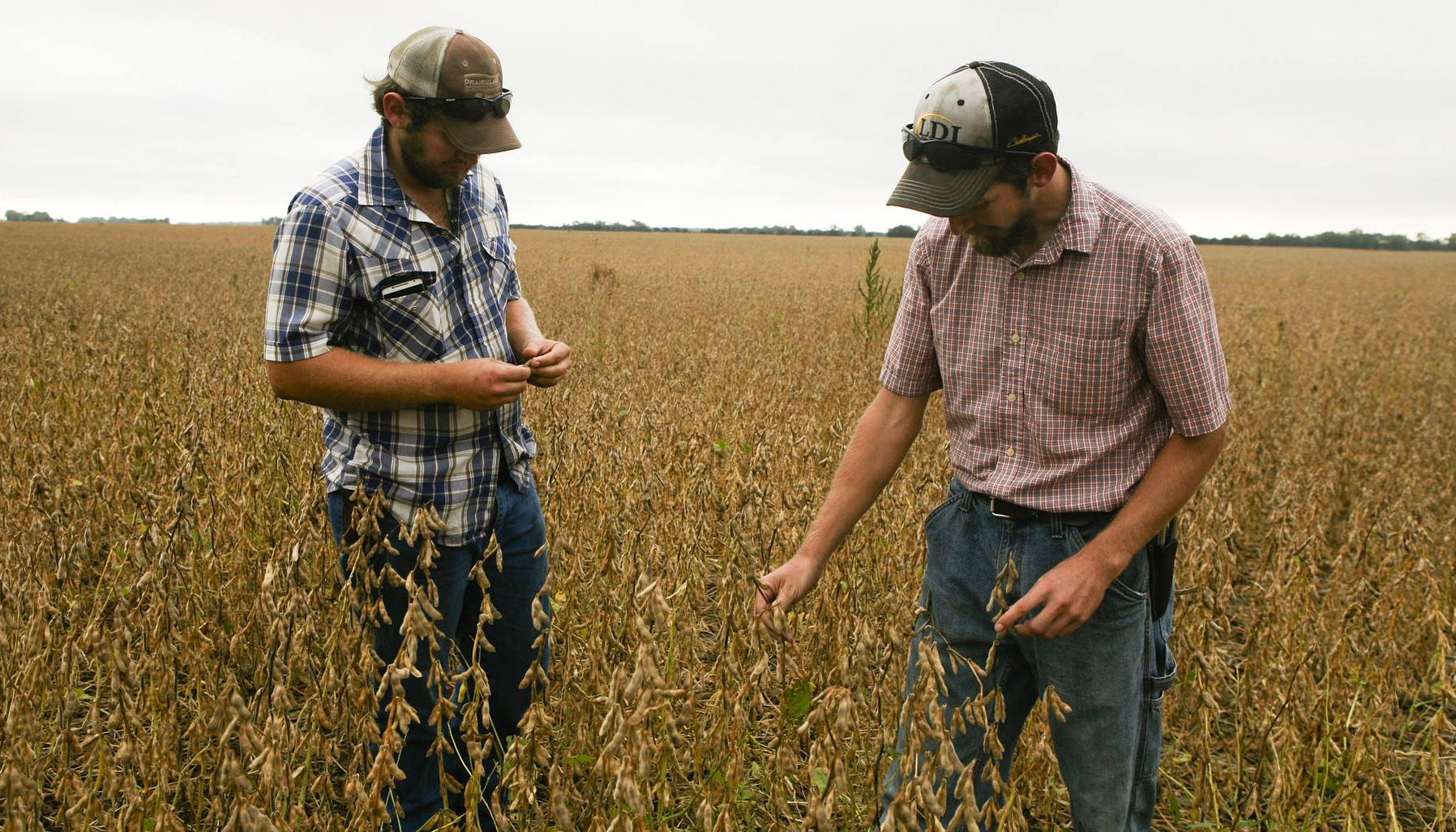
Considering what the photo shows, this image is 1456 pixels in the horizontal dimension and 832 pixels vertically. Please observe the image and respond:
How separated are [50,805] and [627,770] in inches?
89.9

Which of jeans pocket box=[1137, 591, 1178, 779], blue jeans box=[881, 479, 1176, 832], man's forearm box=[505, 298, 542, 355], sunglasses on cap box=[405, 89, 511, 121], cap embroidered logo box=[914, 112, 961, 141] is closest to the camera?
cap embroidered logo box=[914, 112, 961, 141]

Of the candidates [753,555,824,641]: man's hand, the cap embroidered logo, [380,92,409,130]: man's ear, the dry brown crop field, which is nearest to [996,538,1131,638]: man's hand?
the dry brown crop field

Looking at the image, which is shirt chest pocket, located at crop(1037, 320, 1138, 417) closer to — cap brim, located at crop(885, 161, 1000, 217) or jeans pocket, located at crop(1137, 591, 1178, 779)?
cap brim, located at crop(885, 161, 1000, 217)

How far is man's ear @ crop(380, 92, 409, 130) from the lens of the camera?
1.96m

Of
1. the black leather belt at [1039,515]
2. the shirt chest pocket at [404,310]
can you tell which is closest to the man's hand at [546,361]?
the shirt chest pocket at [404,310]

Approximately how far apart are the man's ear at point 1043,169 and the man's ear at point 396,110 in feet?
4.33

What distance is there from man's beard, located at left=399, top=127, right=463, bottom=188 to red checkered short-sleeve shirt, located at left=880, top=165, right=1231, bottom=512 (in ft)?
3.60

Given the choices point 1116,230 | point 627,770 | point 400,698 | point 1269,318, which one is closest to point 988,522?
point 1116,230

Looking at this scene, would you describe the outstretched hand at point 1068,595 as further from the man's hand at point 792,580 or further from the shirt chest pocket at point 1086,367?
the man's hand at point 792,580

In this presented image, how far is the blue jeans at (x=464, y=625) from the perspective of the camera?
2082 mm

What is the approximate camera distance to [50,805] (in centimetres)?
251

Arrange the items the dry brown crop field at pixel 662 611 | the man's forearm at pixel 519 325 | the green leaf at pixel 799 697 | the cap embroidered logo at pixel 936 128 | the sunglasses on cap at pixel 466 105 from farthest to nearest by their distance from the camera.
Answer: the green leaf at pixel 799 697
the man's forearm at pixel 519 325
the sunglasses on cap at pixel 466 105
the cap embroidered logo at pixel 936 128
the dry brown crop field at pixel 662 611

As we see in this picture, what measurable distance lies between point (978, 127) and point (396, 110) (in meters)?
1.25

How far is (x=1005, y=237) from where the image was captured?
66.3 inches
